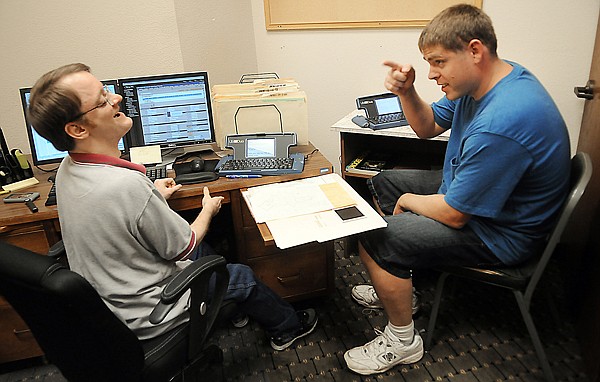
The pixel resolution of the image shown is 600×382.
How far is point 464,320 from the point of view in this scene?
1.93 metres

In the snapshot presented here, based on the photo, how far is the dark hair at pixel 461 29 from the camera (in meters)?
1.37

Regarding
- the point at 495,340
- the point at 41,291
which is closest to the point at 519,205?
the point at 495,340

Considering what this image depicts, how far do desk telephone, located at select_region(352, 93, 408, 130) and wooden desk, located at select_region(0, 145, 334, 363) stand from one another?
12.1 inches

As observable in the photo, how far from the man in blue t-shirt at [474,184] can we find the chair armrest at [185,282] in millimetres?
604

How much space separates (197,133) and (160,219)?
0.93 meters

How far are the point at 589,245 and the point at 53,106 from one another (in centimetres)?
192

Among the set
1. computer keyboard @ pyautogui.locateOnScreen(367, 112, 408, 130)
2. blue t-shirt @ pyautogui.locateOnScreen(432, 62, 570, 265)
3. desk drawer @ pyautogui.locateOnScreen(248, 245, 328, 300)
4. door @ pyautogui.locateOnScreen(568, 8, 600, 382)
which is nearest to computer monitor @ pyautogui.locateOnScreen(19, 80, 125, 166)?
desk drawer @ pyautogui.locateOnScreen(248, 245, 328, 300)

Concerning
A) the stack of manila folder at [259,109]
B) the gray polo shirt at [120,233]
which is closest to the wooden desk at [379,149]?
the stack of manila folder at [259,109]

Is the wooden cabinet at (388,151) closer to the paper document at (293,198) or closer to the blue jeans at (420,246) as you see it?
the paper document at (293,198)

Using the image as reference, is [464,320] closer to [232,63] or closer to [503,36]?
[503,36]

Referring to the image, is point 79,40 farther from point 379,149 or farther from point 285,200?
point 379,149

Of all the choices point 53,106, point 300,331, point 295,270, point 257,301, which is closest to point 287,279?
point 295,270

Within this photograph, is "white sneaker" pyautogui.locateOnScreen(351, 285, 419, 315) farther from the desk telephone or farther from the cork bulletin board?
the cork bulletin board

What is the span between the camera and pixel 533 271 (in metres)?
1.48
